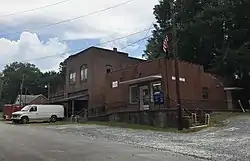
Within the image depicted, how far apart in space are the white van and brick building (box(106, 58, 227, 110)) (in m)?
9.27

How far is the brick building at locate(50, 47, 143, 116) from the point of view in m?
49.4

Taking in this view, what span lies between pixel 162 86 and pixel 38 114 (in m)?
18.3

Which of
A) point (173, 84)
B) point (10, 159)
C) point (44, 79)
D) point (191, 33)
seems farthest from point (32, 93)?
point (10, 159)

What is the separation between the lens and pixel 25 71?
118375 millimetres

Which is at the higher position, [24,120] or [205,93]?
[205,93]

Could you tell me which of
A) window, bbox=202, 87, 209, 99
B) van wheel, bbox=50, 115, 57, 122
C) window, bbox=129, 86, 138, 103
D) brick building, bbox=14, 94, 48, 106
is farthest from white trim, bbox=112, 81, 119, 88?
brick building, bbox=14, 94, 48, 106

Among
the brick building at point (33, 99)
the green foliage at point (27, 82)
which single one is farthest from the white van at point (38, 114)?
the green foliage at point (27, 82)

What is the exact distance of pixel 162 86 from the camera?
3234 cm

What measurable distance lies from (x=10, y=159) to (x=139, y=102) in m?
23.7

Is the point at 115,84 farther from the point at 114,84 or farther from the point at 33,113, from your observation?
the point at 33,113

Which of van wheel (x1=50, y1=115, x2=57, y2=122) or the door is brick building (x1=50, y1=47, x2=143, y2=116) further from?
the door

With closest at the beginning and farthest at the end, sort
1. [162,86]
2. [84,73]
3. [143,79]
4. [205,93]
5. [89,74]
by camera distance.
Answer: [162,86] < [143,79] < [205,93] < [89,74] < [84,73]

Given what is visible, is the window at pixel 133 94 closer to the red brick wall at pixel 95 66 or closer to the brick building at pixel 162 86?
the brick building at pixel 162 86

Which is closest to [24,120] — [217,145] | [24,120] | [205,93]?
[24,120]
